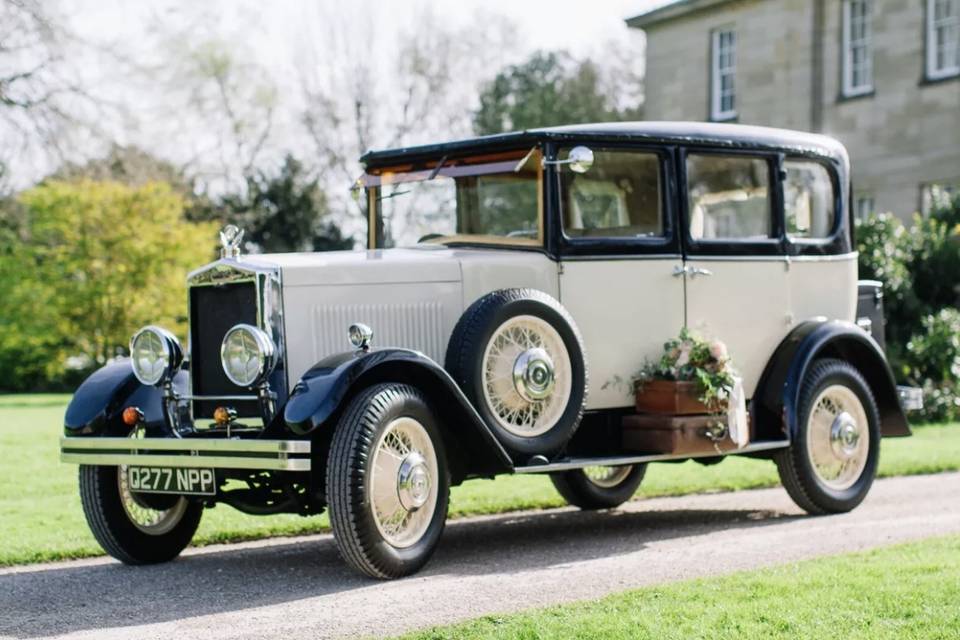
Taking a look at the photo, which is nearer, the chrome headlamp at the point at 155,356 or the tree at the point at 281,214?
the chrome headlamp at the point at 155,356

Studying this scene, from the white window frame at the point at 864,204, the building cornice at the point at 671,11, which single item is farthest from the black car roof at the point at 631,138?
the building cornice at the point at 671,11

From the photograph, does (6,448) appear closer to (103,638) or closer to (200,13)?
(103,638)

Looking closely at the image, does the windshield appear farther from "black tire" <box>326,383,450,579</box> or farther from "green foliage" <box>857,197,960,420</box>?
"green foliage" <box>857,197,960,420</box>


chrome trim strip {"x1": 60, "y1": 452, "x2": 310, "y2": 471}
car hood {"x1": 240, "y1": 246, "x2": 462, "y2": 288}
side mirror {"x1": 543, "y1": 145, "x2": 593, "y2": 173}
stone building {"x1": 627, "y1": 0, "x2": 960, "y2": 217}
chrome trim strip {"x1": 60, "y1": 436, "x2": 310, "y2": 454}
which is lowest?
chrome trim strip {"x1": 60, "y1": 452, "x2": 310, "y2": 471}

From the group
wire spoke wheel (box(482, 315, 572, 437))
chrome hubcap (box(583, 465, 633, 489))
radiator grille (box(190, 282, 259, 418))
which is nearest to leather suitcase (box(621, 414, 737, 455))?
wire spoke wheel (box(482, 315, 572, 437))

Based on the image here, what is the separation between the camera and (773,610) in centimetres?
540

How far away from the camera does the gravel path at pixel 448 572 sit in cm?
574

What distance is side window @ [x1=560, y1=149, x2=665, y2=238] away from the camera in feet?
27.3

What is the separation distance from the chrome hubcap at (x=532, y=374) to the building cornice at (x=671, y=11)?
2132 centimetres

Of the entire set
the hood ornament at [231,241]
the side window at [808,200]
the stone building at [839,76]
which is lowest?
the hood ornament at [231,241]

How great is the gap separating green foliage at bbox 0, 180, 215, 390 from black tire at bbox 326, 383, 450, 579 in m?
24.3

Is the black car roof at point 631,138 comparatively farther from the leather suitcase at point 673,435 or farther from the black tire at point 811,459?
the leather suitcase at point 673,435

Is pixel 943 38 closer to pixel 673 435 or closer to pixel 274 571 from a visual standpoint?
pixel 673 435

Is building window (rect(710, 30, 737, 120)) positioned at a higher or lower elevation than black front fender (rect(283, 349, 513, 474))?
higher
